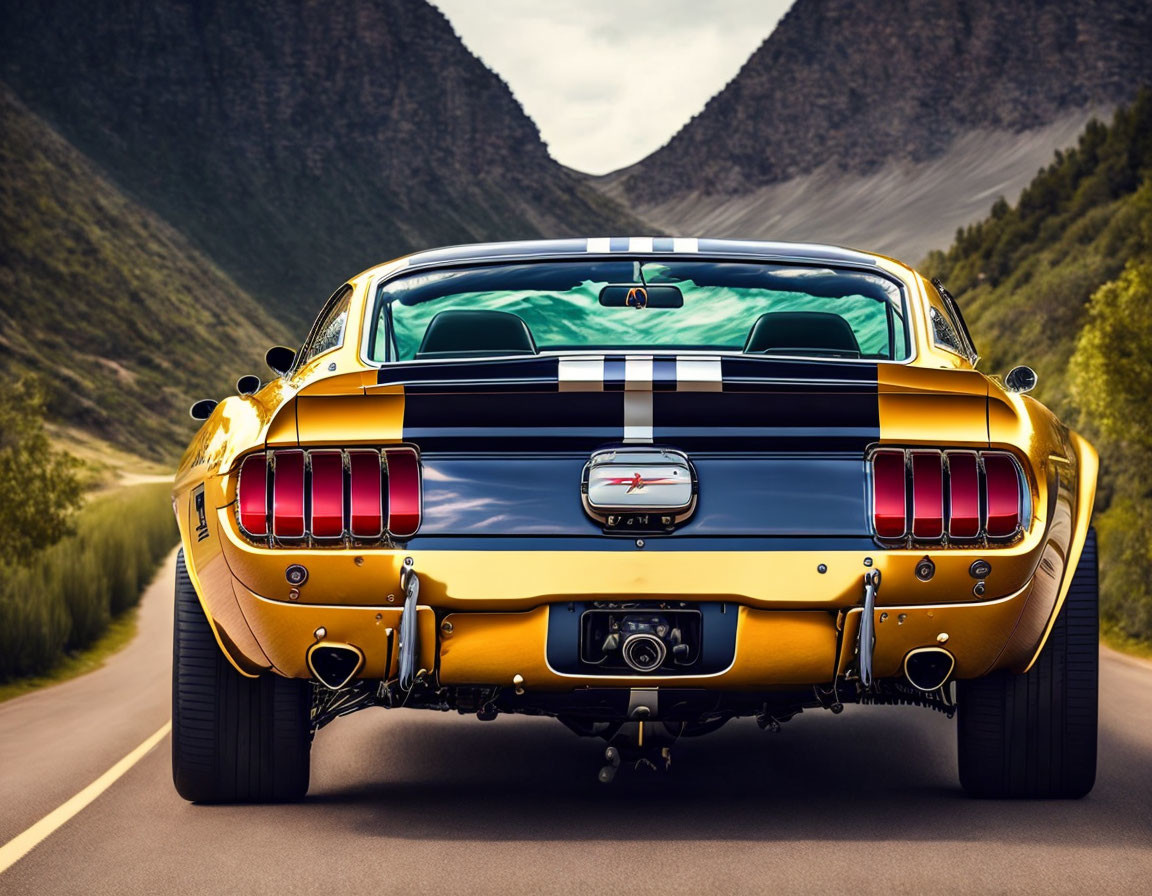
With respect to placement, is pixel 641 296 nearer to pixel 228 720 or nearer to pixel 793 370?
pixel 793 370

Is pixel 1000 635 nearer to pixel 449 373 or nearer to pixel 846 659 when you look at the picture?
pixel 846 659

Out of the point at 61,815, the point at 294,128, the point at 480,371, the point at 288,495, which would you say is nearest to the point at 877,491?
the point at 480,371

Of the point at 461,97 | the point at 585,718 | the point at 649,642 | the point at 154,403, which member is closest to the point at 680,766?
the point at 585,718

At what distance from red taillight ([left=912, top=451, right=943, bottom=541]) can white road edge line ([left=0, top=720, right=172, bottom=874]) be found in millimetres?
2729

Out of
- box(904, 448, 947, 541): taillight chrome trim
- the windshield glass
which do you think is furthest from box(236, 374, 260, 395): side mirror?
box(904, 448, 947, 541): taillight chrome trim

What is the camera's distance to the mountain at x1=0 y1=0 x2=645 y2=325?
106 m

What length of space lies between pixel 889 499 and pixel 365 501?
1453 millimetres

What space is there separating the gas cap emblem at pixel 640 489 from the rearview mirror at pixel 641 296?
1.36m

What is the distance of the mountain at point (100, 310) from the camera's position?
222 feet

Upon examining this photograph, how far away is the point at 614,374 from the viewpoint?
485 centimetres

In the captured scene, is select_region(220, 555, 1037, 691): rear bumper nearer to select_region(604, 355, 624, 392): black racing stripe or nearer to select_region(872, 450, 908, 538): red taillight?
select_region(872, 450, 908, 538): red taillight

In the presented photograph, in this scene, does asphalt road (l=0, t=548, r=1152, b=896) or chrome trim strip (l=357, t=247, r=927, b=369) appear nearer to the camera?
asphalt road (l=0, t=548, r=1152, b=896)

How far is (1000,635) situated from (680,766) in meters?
1.87

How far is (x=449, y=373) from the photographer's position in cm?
499
